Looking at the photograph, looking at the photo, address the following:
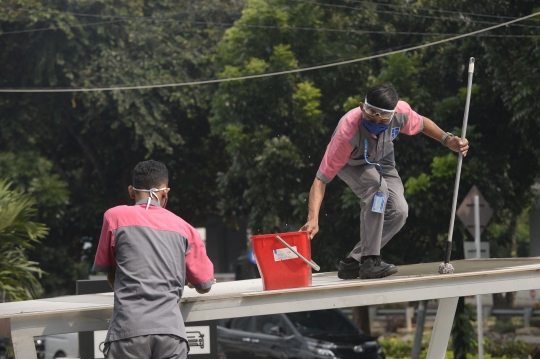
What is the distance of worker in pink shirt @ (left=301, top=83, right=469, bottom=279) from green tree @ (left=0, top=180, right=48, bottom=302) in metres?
5.20

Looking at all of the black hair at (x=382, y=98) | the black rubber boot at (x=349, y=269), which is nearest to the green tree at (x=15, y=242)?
the black rubber boot at (x=349, y=269)

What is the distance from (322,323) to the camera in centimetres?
1589

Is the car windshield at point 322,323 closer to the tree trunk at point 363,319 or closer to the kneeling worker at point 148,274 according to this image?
the tree trunk at point 363,319

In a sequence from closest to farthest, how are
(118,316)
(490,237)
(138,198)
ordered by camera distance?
1. (118,316)
2. (138,198)
3. (490,237)

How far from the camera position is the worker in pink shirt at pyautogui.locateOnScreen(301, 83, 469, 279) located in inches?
218

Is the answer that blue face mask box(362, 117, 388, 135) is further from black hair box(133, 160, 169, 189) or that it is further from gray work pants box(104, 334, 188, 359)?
gray work pants box(104, 334, 188, 359)

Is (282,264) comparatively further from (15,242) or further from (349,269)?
(15,242)

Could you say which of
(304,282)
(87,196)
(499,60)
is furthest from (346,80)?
(304,282)

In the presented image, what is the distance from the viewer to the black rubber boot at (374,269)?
565cm

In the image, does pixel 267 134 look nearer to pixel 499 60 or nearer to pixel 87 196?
pixel 499 60

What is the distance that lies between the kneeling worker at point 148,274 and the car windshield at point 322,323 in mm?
10948

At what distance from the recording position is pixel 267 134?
18.3 meters

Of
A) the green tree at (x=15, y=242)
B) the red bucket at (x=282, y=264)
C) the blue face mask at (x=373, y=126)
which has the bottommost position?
the green tree at (x=15, y=242)

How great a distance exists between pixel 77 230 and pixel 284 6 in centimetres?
1029
